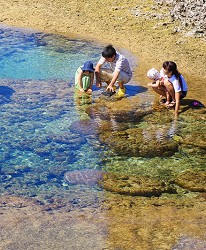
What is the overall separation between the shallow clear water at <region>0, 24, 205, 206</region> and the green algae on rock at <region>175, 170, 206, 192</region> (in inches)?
5.6

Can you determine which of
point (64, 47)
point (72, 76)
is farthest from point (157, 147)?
point (64, 47)

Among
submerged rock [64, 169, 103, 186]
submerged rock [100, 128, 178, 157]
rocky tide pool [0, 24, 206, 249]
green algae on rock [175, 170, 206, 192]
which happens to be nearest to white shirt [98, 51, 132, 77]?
rocky tide pool [0, 24, 206, 249]

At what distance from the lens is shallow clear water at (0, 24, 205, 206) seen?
6316 millimetres

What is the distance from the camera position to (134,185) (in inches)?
242

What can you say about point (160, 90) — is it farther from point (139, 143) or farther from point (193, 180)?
point (193, 180)

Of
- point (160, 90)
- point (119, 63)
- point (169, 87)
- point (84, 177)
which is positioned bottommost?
point (84, 177)

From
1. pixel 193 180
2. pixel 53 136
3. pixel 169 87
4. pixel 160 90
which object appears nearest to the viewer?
pixel 193 180

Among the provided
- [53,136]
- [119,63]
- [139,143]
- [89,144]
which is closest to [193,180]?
[139,143]

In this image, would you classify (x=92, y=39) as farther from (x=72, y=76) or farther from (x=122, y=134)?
(x=122, y=134)

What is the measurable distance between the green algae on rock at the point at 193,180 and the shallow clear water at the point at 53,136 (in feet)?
0.47

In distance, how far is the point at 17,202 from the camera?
5.76 m

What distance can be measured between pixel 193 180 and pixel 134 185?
70 centimetres

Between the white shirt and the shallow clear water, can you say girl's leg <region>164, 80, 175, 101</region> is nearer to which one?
the shallow clear water

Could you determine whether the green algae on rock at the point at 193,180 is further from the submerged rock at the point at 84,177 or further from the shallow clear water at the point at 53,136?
the submerged rock at the point at 84,177
